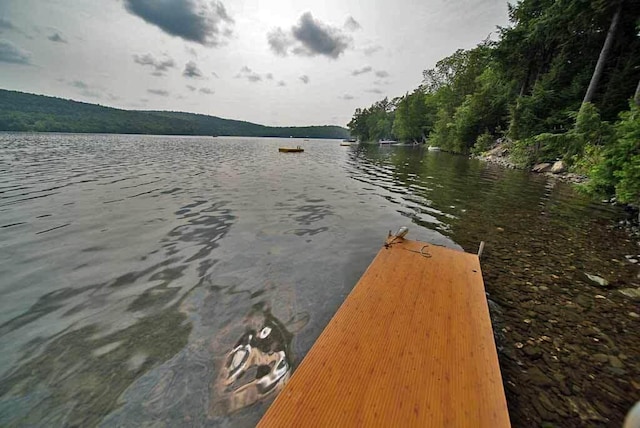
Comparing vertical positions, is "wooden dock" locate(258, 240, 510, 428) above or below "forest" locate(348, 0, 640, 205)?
below

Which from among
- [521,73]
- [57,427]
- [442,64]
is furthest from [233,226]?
[442,64]

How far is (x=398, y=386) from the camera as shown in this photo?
229cm

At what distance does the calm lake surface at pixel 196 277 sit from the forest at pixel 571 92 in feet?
8.39

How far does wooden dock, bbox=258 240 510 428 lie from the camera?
202 centimetres

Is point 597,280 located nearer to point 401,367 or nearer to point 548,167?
point 401,367

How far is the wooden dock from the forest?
8.57 meters

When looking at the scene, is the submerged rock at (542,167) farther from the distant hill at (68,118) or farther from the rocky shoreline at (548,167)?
the distant hill at (68,118)

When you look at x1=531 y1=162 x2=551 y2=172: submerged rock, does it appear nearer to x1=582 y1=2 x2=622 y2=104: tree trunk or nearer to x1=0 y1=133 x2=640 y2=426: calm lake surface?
x1=582 y1=2 x2=622 y2=104: tree trunk

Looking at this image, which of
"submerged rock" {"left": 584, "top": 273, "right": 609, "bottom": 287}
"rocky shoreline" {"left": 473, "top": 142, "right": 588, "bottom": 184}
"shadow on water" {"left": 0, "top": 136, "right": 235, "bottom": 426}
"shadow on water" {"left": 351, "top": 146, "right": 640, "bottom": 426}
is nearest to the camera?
"shadow on water" {"left": 0, "top": 136, "right": 235, "bottom": 426}

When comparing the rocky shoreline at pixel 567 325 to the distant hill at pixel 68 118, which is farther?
the distant hill at pixel 68 118

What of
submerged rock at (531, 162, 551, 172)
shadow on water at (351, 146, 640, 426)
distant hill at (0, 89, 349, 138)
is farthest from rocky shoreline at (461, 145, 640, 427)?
distant hill at (0, 89, 349, 138)

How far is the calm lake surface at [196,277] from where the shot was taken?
112 inches

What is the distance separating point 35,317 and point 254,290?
3.44m

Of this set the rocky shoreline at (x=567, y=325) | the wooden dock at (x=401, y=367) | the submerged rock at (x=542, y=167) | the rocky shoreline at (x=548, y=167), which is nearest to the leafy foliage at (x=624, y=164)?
the rocky shoreline at (x=567, y=325)
